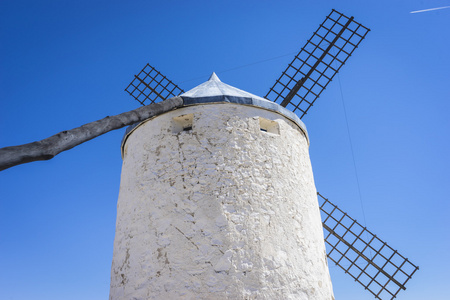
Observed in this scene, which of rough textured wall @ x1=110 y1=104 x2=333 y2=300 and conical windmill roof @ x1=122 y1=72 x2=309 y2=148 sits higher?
conical windmill roof @ x1=122 y1=72 x2=309 y2=148

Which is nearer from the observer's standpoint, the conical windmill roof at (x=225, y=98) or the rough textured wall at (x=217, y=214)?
the rough textured wall at (x=217, y=214)

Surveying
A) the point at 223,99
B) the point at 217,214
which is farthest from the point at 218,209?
the point at 223,99

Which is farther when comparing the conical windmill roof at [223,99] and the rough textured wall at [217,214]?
the conical windmill roof at [223,99]

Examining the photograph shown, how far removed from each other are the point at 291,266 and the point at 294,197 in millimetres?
810

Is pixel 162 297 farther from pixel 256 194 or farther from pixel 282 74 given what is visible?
pixel 282 74

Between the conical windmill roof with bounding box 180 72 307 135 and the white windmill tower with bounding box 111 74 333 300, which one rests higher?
the conical windmill roof with bounding box 180 72 307 135

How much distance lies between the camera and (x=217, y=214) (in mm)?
3779

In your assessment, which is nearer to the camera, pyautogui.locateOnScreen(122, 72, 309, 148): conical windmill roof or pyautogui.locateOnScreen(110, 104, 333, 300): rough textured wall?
pyautogui.locateOnScreen(110, 104, 333, 300): rough textured wall

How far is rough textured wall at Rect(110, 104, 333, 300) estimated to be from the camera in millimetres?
3580

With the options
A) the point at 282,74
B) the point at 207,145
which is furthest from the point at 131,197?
the point at 282,74

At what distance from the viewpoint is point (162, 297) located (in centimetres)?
352

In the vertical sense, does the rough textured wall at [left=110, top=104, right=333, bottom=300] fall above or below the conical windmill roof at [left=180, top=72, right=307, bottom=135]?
below

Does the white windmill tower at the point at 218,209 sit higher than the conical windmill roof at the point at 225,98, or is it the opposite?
the conical windmill roof at the point at 225,98

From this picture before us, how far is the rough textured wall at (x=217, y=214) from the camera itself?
3.58 meters
